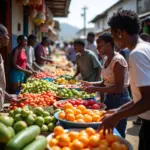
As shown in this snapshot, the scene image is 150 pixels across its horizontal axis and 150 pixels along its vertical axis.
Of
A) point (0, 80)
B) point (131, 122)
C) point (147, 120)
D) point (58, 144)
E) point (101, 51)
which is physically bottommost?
point (131, 122)

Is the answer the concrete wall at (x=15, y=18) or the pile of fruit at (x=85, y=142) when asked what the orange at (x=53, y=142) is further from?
the concrete wall at (x=15, y=18)

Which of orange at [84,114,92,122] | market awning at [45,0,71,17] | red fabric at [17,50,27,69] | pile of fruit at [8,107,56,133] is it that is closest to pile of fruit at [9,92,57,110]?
pile of fruit at [8,107,56,133]

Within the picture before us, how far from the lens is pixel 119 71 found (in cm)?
403

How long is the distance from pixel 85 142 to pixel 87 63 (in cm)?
460

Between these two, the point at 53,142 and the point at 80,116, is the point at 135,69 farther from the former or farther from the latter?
the point at 80,116

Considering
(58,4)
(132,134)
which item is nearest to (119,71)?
(132,134)

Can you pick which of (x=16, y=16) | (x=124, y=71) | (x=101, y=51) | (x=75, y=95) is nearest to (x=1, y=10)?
(x=16, y=16)

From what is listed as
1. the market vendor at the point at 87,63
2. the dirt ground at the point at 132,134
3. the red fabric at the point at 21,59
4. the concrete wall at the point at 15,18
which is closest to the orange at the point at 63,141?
the dirt ground at the point at 132,134

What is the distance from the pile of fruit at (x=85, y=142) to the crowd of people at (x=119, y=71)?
0.41 ft

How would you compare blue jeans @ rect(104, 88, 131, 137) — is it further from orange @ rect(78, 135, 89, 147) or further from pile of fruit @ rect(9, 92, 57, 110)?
orange @ rect(78, 135, 89, 147)

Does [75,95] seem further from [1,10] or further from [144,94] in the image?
[1,10]

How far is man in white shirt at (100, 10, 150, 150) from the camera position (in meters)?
2.42

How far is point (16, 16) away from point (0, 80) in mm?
6496

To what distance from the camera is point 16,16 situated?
1020 centimetres
